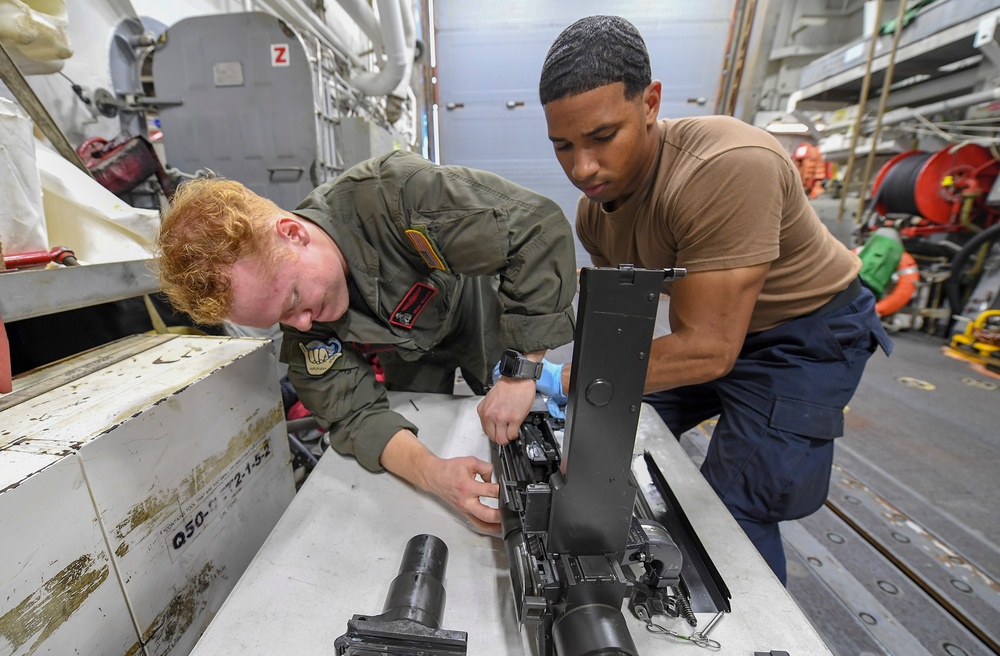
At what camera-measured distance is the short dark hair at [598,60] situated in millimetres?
819

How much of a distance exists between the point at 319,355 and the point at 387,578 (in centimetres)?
51

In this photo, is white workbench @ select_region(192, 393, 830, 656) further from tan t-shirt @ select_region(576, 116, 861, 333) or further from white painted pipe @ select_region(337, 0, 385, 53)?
white painted pipe @ select_region(337, 0, 385, 53)

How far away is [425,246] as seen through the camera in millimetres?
999

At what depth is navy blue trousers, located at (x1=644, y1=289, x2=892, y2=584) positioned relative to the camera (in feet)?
3.31

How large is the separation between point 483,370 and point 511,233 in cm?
54

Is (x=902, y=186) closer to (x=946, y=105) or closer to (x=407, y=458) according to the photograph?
(x=946, y=105)

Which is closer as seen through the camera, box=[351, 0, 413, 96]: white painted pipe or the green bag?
box=[351, 0, 413, 96]: white painted pipe

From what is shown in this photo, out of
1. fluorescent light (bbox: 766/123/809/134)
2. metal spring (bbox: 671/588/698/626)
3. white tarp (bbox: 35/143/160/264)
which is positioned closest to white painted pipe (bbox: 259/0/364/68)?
white tarp (bbox: 35/143/160/264)

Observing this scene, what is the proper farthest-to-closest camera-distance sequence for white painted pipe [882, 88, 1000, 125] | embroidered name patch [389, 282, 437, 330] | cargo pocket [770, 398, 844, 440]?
white painted pipe [882, 88, 1000, 125] < embroidered name patch [389, 282, 437, 330] < cargo pocket [770, 398, 844, 440]

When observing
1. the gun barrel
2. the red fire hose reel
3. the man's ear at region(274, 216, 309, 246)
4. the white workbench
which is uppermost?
the red fire hose reel

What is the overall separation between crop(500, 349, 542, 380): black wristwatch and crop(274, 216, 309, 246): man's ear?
1.57 feet

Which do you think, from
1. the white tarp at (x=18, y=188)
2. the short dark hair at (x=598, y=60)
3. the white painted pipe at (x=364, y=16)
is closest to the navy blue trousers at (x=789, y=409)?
the short dark hair at (x=598, y=60)

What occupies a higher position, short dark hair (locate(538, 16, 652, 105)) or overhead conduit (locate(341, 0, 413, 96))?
overhead conduit (locate(341, 0, 413, 96))

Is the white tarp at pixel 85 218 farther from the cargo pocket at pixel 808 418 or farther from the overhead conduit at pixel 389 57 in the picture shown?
the overhead conduit at pixel 389 57
